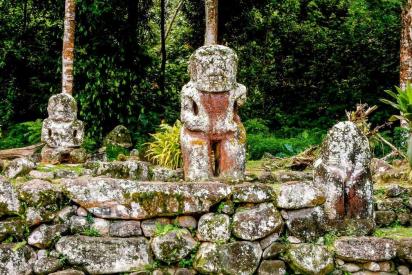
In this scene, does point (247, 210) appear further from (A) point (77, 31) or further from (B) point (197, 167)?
(A) point (77, 31)

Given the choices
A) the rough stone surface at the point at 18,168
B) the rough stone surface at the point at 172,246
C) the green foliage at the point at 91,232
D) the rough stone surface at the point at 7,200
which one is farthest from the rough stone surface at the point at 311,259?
the rough stone surface at the point at 18,168

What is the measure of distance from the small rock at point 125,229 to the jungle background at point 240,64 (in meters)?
6.04

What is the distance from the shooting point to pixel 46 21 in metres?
14.9

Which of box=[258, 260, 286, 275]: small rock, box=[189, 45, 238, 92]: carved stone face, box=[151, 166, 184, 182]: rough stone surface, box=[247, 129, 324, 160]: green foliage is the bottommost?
box=[258, 260, 286, 275]: small rock

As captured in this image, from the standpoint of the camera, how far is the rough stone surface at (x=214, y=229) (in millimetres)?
5113

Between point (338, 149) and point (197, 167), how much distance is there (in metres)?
1.54

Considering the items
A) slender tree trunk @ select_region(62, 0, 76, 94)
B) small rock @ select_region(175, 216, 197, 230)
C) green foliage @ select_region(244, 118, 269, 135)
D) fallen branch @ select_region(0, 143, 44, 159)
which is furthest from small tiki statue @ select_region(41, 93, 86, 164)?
green foliage @ select_region(244, 118, 269, 135)

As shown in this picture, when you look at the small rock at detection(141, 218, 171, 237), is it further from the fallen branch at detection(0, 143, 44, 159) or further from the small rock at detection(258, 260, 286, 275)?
the fallen branch at detection(0, 143, 44, 159)

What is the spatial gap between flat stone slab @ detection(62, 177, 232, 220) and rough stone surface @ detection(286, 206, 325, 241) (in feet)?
2.45

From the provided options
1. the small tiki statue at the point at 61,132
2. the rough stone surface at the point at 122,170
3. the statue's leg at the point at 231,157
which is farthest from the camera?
the small tiki statue at the point at 61,132

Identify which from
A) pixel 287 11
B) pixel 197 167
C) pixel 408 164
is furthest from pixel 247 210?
pixel 287 11

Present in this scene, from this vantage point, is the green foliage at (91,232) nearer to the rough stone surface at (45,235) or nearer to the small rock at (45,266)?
the rough stone surface at (45,235)

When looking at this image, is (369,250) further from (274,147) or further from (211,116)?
(274,147)

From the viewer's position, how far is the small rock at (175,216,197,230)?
206 inches
